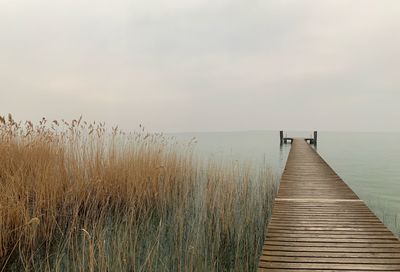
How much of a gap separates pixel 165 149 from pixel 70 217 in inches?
138

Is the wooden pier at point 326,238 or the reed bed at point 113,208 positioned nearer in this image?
the wooden pier at point 326,238

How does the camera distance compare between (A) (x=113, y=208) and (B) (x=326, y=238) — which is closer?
(B) (x=326, y=238)

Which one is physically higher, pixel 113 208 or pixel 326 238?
pixel 326 238

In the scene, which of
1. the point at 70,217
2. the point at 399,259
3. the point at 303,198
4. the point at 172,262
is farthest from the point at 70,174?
the point at 399,259

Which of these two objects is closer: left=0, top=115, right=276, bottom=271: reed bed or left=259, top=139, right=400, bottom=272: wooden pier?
left=259, top=139, right=400, bottom=272: wooden pier

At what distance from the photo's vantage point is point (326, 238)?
2705 millimetres

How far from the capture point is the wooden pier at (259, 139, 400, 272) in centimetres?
218

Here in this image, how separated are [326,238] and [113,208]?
9.90 feet

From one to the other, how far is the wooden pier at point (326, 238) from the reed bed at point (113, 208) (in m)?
0.52

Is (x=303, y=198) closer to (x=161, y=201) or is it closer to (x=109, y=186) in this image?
(x=161, y=201)

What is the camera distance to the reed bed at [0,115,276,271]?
2826 mm

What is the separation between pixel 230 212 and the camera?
3777 millimetres

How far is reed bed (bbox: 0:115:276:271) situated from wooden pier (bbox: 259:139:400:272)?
0.52 metres

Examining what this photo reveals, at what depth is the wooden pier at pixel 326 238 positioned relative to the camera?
2.18m
